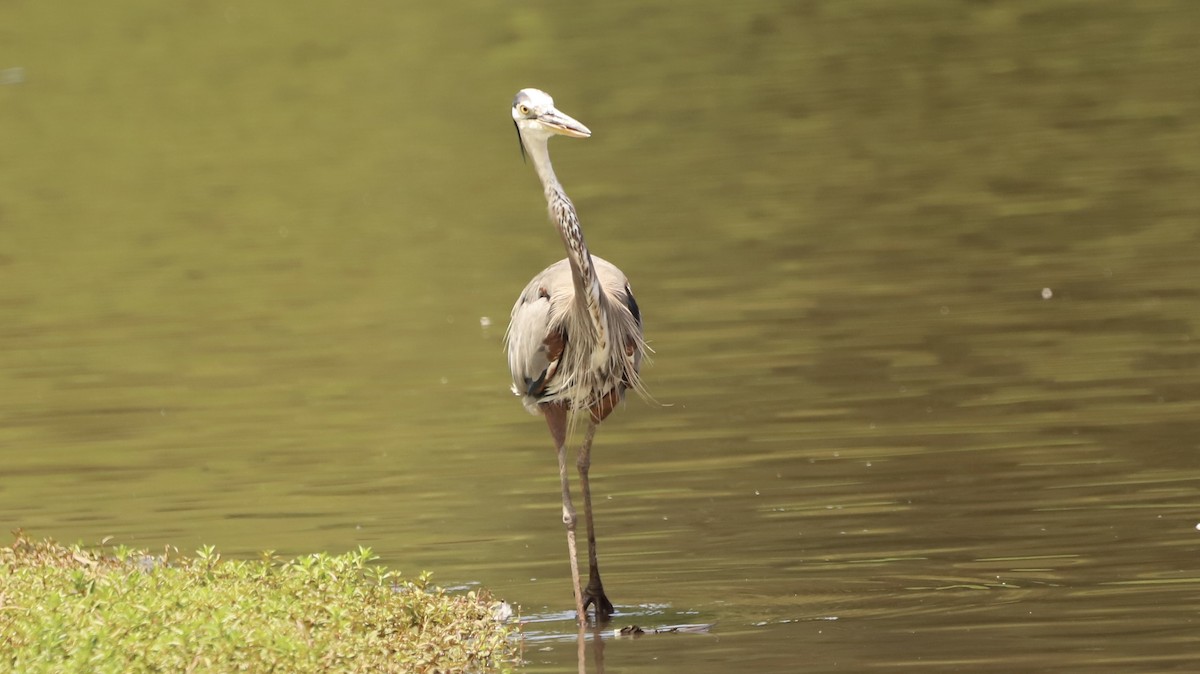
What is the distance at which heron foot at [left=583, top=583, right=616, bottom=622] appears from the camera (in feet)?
31.4

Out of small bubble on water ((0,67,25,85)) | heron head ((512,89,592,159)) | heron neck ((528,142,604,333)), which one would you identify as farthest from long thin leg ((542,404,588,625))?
small bubble on water ((0,67,25,85))

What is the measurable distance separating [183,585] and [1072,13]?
2573 cm

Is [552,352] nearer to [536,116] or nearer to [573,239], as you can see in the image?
[573,239]

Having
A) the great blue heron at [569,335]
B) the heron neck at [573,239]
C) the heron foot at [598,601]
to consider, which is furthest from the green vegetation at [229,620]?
the heron neck at [573,239]

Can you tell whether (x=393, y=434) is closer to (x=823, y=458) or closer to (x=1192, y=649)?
(x=823, y=458)

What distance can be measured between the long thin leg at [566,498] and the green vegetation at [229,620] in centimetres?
46

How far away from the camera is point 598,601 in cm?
959

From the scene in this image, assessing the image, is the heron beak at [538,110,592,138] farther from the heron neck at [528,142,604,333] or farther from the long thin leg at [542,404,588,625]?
the long thin leg at [542,404,588,625]

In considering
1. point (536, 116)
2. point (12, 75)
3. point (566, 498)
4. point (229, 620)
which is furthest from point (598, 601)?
point (12, 75)

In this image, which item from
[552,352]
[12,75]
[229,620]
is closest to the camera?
[229,620]

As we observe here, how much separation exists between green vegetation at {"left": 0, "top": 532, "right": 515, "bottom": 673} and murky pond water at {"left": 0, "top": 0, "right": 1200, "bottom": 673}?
716 millimetres

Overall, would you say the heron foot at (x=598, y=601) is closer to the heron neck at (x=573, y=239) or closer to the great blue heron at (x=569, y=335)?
the great blue heron at (x=569, y=335)

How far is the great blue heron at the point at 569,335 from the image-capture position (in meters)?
9.37

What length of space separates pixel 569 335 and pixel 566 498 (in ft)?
2.69
